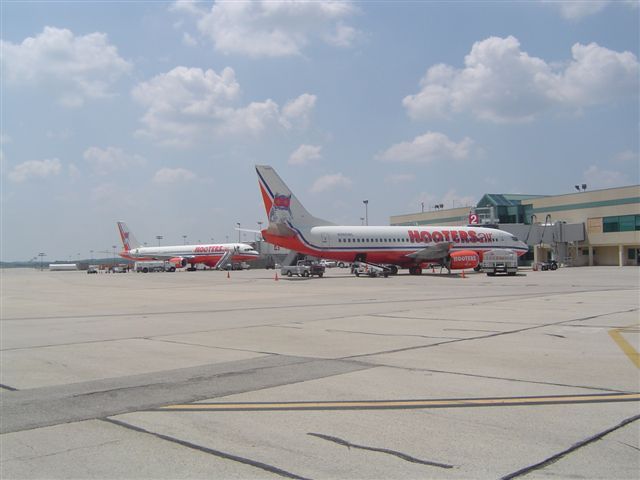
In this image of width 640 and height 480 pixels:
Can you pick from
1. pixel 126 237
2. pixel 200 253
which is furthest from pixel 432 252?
pixel 126 237

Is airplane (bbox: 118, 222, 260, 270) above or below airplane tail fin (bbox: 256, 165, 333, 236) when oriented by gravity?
below

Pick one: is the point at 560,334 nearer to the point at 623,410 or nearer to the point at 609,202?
the point at 623,410

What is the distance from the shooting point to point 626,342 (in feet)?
41.1

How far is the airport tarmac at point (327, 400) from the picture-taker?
18.4 feet

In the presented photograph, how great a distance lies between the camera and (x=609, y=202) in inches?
2768

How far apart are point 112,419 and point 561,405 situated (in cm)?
561

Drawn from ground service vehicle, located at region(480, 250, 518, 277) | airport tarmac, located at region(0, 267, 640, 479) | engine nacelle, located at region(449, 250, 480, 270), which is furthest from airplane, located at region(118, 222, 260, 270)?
airport tarmac, located at region(0, 267, 640, 479)

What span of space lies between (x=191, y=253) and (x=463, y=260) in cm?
5626

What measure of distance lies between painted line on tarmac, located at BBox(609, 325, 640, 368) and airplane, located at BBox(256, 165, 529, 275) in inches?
1411

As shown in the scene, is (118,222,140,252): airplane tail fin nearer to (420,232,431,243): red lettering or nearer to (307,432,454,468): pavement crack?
(420,232,431,243): red lettering

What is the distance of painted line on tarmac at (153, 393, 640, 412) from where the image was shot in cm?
753

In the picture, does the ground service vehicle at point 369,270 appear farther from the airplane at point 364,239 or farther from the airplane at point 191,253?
the airplane at point 191,253

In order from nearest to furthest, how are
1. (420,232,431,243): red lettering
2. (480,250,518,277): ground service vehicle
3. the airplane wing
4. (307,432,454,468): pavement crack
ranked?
(307,432,454,468): pavement crack < (480,250,518,277): ground service vehicle < the airplane wing < (420,232,431,243): red lettering

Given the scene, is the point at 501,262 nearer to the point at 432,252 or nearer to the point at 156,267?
the point at 432,252
